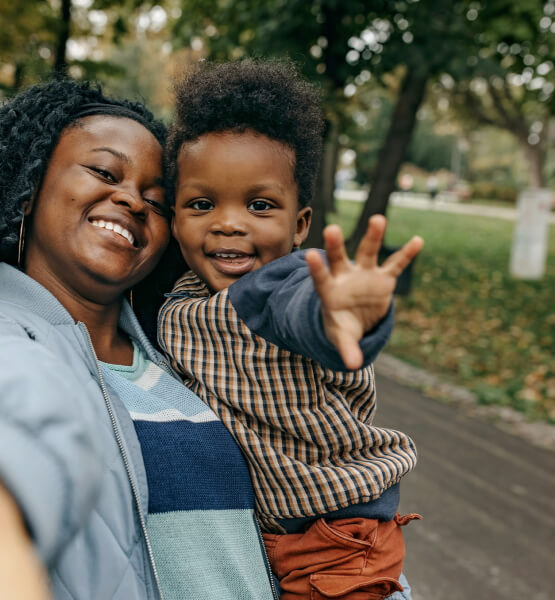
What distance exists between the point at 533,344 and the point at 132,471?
7614mm

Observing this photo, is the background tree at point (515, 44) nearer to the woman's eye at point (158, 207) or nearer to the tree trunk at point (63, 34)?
the tree trunk at point (63, 34)

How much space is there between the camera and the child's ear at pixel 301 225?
1.86 m

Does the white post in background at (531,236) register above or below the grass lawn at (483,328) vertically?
above

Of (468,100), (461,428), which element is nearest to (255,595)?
(461,428)

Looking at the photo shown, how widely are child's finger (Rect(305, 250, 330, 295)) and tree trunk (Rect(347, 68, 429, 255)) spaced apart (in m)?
8.54

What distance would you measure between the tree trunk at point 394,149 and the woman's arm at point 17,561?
9097mm

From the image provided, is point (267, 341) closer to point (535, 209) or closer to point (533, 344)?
point (533, 344)

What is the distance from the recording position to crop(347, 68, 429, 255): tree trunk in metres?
9.24

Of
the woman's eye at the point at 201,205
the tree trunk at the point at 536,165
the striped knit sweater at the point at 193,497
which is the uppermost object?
the tree trunk at the point at 536,165

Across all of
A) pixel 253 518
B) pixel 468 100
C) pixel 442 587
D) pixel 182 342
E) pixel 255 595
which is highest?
pixel 468 100

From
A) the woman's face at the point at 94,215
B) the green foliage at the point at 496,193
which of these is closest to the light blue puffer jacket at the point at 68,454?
the woman's face at the point at 94,215

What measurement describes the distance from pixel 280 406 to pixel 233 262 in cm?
42

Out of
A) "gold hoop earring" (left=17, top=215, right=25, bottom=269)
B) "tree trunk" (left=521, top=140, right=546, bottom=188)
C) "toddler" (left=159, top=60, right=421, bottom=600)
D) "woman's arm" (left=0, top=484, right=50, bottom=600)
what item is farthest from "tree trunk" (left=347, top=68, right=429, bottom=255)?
"tree trunk" (left=521, top=140, right=546, bottom=188)

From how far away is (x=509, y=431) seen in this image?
5.61 m
